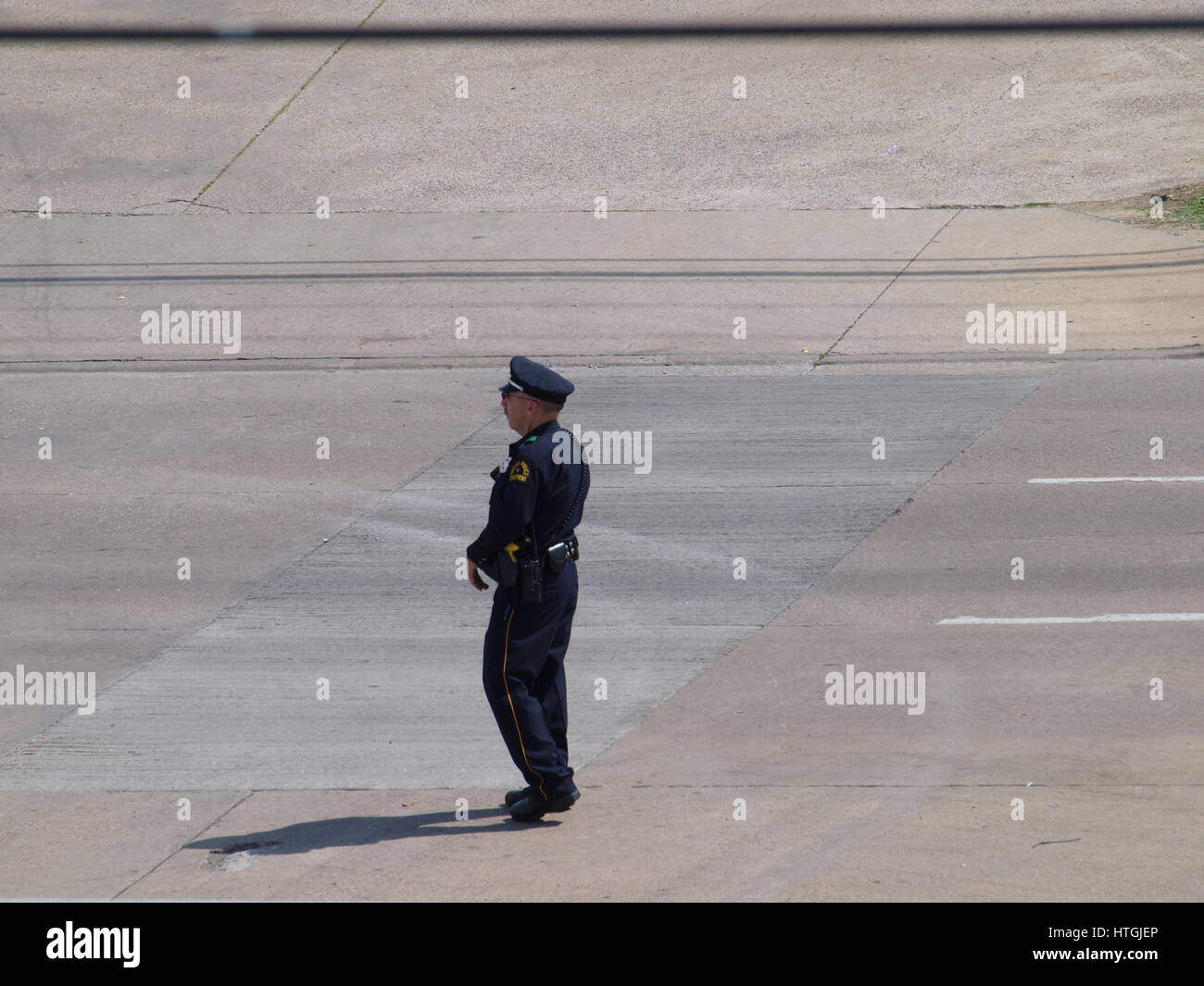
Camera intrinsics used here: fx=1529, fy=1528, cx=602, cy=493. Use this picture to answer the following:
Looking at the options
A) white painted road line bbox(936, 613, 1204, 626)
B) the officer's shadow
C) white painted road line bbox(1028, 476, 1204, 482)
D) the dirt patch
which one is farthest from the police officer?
the dirt patch

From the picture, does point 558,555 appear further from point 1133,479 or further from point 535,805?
point 1133,479

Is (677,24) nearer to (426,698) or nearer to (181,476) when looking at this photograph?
(181,476)

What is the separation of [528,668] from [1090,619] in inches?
150

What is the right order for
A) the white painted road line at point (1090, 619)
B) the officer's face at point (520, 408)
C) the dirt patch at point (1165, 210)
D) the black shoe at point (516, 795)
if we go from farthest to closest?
1. the dirt patch at point (1165, 210)
2. the white painted road line at point (1090, 619)
3. the black shoe at point (516, 795)
4. the officer's face at point (520, 408)

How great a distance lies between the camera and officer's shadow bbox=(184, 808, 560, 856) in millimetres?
6113

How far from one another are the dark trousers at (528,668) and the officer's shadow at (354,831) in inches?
9.7

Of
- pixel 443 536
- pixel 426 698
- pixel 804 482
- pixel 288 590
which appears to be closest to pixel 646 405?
pixel 804 482

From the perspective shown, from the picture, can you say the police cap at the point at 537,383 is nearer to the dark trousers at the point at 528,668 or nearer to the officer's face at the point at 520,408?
the officer's face at the point at 520,408

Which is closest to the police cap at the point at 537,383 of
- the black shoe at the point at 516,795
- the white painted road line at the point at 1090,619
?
the black shoe at the point at 516,795

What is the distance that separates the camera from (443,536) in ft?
32.9

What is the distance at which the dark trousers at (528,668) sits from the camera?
20.4 feet

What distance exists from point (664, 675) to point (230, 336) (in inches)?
321

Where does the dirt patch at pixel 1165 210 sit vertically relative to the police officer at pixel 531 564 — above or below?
above

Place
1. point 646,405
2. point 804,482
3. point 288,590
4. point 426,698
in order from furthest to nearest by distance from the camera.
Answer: point 646,405
point 804,482
point 288,590
point 426,698
